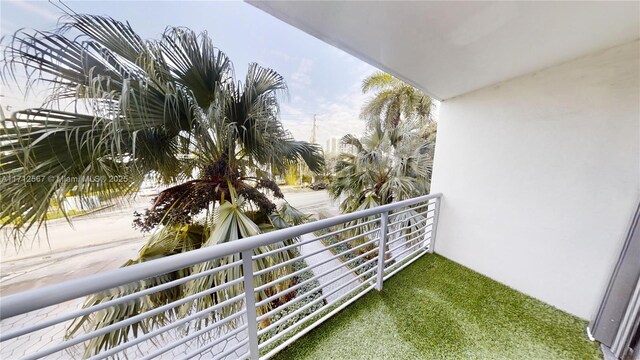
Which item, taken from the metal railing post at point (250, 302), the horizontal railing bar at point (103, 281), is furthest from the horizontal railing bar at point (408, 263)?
the horizontal railing bar at point (103, 281)

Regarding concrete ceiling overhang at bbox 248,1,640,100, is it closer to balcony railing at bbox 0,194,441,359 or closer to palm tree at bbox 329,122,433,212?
balcony railing at bbox 0,194,441,359

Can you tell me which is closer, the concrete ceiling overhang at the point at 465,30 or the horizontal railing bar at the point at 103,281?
the horizontal railing bar at the point at 103,281

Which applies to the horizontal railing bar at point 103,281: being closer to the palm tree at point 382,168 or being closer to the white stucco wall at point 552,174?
the white stucco wall at point 552,174

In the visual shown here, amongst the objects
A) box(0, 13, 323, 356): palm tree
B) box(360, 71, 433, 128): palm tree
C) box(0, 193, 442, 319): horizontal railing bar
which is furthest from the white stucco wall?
box(360, 71, 433, 128): palm tree

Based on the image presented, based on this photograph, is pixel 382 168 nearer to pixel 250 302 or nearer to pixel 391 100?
pixel 250 302

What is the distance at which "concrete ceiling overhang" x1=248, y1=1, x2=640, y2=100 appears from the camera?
1.04 metres

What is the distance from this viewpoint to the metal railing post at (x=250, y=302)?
104 cm

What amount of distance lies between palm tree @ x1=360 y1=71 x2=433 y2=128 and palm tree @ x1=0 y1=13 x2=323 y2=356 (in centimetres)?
470

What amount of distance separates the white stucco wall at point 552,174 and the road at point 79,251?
299cm

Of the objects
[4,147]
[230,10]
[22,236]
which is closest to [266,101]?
[230,10]

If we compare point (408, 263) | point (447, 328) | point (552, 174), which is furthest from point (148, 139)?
point (552, 174)

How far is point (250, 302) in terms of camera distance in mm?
1072

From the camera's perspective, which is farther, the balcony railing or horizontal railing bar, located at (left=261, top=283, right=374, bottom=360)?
horizontal railing bar, located at (left=261, top=283, right=374, bottom=360)

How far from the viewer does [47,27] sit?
104 cm
